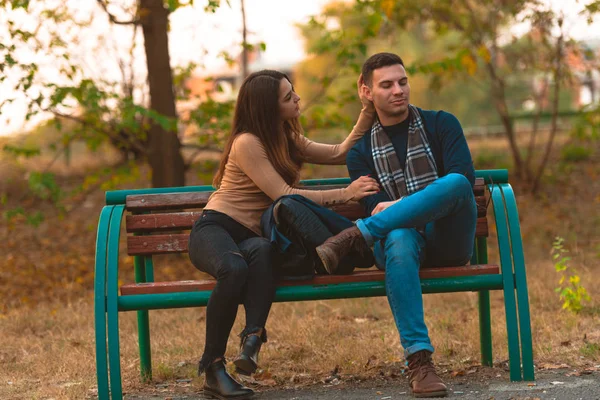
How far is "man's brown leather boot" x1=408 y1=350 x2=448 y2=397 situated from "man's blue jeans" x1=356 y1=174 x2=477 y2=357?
4cm

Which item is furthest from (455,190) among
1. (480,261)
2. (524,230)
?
(524,230)

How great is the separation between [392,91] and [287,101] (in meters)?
0.51

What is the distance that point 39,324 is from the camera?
6402mm

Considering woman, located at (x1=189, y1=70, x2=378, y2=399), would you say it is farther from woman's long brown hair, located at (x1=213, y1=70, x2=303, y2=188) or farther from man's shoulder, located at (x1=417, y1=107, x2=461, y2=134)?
man's shoulder, located at (x1=417, y1=107, x2=461, y2=134)

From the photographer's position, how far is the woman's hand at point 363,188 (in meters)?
4.20

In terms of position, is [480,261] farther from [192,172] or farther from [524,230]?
[192,172]

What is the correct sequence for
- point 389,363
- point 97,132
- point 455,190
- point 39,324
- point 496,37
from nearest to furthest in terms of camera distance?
point 455,190 < point 389,363 < point 39,324 < point 97,132 < point 496,37

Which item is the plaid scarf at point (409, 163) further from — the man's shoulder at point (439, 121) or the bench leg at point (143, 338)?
the bench leg at point (143, 338)

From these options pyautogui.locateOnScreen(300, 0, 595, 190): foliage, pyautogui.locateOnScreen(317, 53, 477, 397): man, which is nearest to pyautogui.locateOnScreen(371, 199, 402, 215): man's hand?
pyautogui.locateOnScreen(317, 53, 477, 397): man

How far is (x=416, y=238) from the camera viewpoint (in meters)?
3.96

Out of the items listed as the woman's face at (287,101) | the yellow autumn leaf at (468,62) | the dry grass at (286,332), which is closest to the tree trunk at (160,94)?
the dry grass at (286,332)

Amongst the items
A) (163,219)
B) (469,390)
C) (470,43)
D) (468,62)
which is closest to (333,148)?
(163,219)

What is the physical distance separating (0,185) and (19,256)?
264 centimetres

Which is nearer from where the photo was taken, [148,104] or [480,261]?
[480,261]
